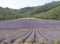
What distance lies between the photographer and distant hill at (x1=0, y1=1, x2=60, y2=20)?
3.24 m

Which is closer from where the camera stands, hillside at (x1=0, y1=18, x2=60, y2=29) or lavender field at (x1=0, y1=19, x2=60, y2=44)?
lavender field at (x1=0, y1=19, x2=60, y2=44)

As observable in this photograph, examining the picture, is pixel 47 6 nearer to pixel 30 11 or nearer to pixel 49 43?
pixel 30 11

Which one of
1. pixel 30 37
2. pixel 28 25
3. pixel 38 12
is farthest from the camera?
pixel 38 12

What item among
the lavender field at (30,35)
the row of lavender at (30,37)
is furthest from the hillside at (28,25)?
the row of lavender at (30,37)

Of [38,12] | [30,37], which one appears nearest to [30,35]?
[30,37]

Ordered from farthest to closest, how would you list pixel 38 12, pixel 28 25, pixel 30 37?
1. pixel 38 12
2. pixel 28 25
3. pixel 30 37

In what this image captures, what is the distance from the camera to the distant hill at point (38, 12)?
3239 millimetres

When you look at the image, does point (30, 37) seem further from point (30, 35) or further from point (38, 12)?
point (38, 12)

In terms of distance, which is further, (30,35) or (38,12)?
(38,12)

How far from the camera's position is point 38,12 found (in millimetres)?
3727

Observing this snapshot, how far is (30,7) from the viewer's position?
3.94 m

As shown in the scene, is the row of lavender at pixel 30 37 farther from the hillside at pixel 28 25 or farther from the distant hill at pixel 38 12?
the distant hill at pixel 38 12

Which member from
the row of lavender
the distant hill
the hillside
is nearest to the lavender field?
the row of lavender

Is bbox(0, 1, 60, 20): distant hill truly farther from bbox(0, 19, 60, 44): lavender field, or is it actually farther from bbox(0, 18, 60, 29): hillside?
bbox(0, 19, 60, 44): lavender field
